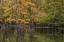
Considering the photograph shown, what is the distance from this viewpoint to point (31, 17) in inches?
1384

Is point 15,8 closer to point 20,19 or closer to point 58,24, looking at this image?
point 20,19

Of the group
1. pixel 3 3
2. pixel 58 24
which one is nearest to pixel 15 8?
pixel 3 3

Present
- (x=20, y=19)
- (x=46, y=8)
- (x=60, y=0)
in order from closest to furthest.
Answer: (x=20, y=19) < (x=60, y=0) < (x=46, y=8)

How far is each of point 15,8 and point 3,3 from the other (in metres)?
10.9

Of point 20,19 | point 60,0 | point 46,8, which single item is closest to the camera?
point 20,19

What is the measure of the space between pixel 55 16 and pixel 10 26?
920 centimetres

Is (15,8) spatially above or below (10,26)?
above

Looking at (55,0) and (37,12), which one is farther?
(55,0)

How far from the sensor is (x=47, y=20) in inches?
1857

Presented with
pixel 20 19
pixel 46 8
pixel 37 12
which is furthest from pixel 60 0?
pixel 20 19

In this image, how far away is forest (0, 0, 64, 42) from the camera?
33656 mm

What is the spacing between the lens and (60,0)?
4322cm

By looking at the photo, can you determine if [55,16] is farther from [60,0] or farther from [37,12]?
[37,12]

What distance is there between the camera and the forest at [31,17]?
1325 inches
